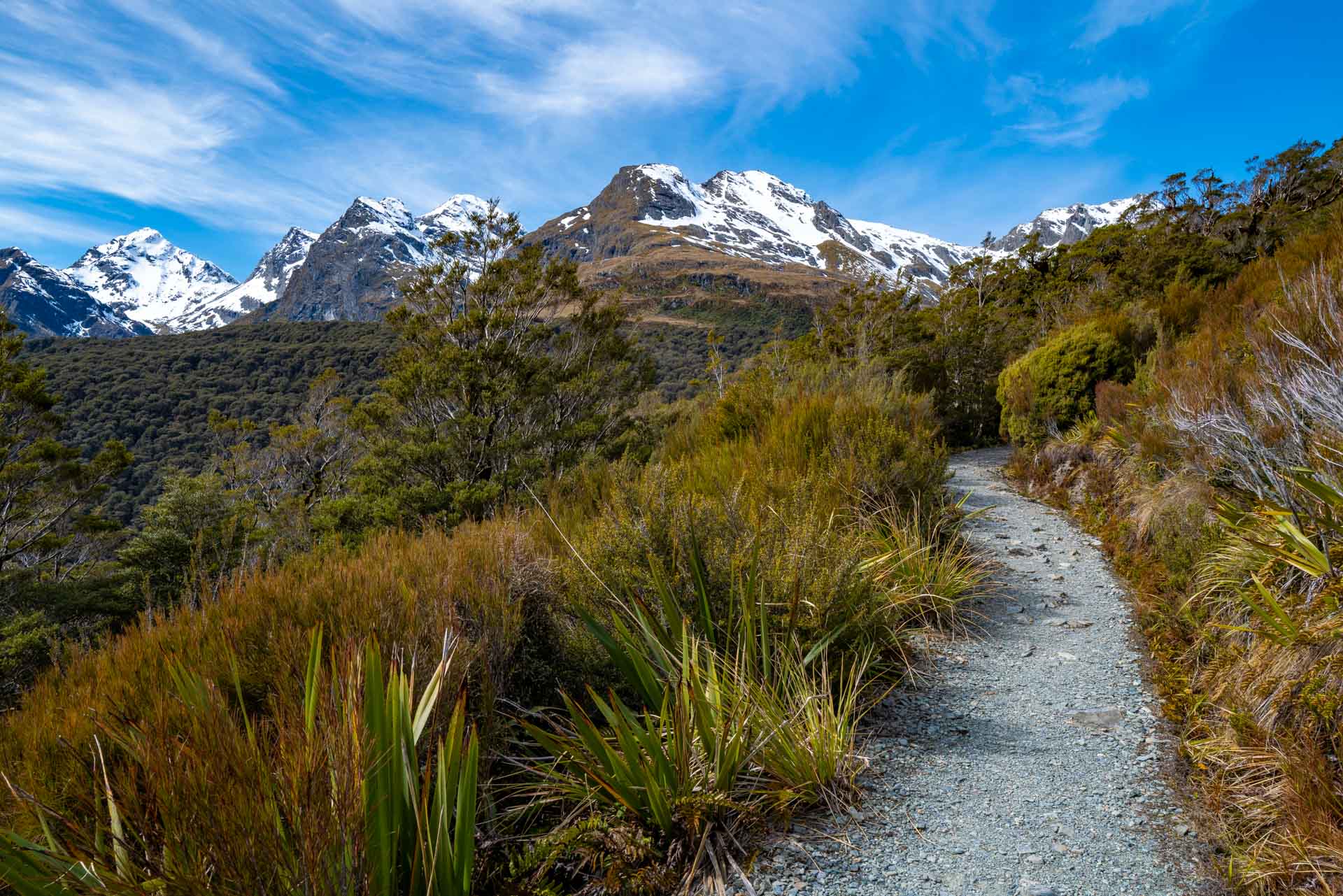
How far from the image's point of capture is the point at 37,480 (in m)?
14.1

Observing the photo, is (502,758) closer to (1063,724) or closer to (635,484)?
(635,484)

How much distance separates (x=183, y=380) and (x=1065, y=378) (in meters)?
79.2

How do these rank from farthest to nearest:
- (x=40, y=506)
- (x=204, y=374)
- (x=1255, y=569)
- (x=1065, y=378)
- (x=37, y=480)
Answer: (x=204, y=374), (x=40, y=506), (x=37, y=480), (x=1065, y=378), (x=1255, y=569)

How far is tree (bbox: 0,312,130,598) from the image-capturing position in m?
12.9

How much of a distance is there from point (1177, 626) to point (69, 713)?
4.77 m

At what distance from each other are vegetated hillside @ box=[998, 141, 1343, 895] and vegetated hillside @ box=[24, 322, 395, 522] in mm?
47173

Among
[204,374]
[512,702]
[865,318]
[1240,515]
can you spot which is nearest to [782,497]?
[512,702]

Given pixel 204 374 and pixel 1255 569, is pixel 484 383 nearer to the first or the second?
pixel 1255 569

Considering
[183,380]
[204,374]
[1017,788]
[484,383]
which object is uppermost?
[204,374]

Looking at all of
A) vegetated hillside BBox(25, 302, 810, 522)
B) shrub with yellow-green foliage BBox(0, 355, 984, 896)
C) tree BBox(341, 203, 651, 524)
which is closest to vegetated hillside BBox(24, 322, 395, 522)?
vegetated hillside BBox(25, 302, 810, 522)

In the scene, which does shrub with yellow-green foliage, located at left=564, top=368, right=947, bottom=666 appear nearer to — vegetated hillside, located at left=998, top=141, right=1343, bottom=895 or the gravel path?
the gravel path

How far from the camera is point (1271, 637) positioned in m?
2.32

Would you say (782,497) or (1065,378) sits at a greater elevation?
(1065,378)

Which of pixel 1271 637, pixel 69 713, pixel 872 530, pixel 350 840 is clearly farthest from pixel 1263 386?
pixel 69 713
